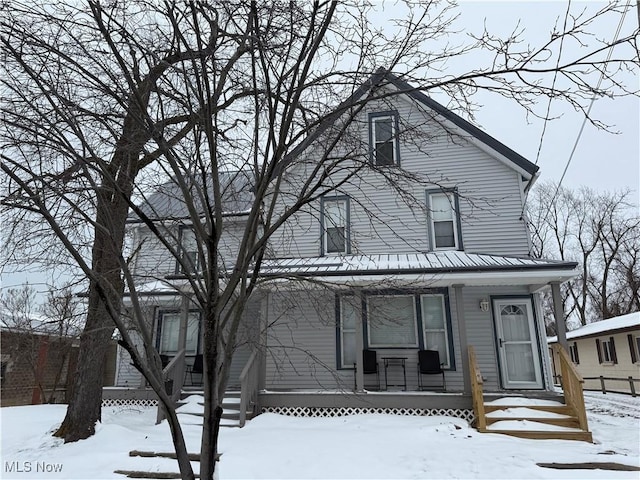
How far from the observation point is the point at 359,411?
9344 mm

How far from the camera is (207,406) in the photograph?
229 centimetres

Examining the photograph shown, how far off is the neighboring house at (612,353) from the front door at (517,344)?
9.65 m

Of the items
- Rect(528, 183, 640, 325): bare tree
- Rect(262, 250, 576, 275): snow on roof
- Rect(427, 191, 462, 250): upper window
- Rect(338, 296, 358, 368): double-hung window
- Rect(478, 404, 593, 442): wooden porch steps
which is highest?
Rect(528, 183, 640, 325): bare tree

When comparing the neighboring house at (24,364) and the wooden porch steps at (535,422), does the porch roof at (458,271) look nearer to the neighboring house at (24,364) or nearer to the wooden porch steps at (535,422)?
the wooden porch steps at (535,422)

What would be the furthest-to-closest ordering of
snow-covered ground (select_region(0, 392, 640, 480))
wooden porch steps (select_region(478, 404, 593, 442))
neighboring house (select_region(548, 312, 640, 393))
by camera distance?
neighboring house (select_region(548, 312, 640, 393))
wooden porch steps (select_region(478, 404, 593, 442))
snow-covered ground (select_region(0, 392, 640, 480))

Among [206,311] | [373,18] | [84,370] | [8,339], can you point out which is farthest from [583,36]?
[8,339]

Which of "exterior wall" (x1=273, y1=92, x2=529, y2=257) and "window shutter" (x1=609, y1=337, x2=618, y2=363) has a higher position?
"exterior wall" (x1=273, y1=92, x2=529, y2=257)

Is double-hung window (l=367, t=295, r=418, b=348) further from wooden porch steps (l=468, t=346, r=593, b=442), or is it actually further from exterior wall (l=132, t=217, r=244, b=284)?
exterior wall (l=132, t=217, r=244, b=284)

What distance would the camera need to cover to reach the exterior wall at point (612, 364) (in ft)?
61.2

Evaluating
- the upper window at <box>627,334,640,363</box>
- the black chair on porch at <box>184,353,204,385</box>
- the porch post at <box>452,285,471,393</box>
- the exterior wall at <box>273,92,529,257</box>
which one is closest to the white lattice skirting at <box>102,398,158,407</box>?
the black chair on porch at <box>184,353,204,385</box>

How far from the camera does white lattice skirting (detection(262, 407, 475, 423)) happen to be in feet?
29.2

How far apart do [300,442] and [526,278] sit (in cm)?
571

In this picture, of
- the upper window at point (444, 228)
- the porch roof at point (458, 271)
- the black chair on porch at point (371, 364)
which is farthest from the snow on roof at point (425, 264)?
the black chair on porch at point (371, 364)

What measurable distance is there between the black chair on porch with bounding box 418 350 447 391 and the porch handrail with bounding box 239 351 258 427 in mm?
3793
